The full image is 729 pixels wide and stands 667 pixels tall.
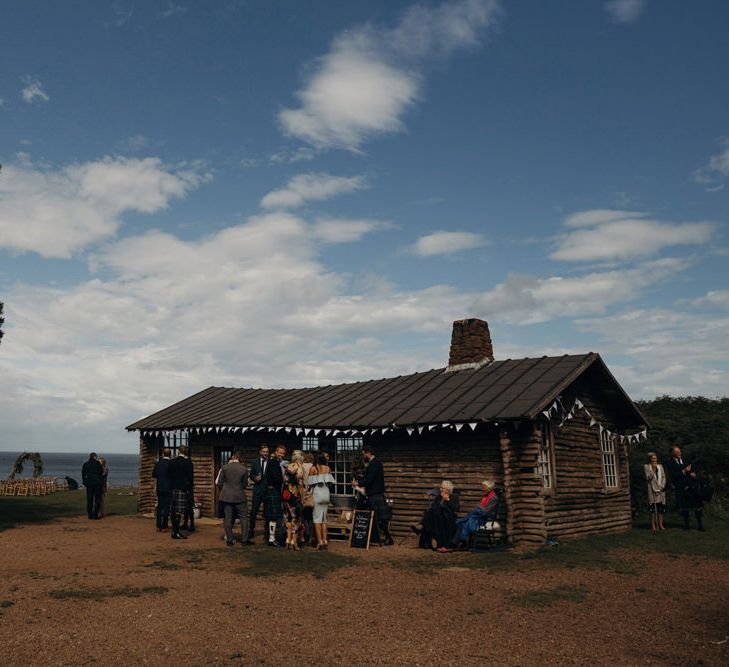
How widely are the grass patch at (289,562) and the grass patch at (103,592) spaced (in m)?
1.72

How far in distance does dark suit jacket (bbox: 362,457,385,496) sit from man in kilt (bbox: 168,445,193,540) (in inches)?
168

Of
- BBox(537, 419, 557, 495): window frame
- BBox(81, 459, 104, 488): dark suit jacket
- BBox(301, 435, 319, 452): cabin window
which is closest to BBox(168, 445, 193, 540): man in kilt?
BBox(301, 435, 319, 452): cabin window

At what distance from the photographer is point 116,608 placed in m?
8.29

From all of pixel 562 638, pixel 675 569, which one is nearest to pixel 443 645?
pixel 562 638

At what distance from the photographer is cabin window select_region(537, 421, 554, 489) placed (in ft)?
50.2

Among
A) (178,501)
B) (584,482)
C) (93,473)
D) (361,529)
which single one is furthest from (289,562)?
(93,473)

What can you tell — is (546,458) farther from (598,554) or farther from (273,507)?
(273,507)

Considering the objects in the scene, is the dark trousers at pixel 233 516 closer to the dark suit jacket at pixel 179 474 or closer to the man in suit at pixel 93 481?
the dark suit jacket at pixel 179 474

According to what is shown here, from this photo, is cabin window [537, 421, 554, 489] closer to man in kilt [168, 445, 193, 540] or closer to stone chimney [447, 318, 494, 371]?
stone chimney [447, 318, 494, 371]

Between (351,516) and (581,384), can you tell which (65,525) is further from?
(581,384)

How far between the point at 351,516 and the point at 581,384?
691 cm

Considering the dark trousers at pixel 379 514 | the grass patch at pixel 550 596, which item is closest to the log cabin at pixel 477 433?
the dark trousers at pixel 379 514

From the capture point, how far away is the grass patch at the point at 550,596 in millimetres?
8896

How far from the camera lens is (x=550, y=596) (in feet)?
30.5
